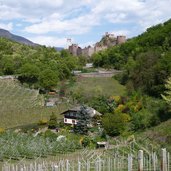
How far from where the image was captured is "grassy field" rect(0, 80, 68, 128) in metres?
37.9

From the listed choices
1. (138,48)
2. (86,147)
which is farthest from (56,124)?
(138,48)

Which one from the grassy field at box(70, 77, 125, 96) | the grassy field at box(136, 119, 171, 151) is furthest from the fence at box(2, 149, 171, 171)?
the grassy field at box(70, 77, 125, 96)

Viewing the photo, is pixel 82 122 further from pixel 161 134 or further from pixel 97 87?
pixel 97 87

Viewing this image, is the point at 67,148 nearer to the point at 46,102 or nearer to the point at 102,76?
the point at 46,102

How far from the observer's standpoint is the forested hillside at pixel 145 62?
3878 cm

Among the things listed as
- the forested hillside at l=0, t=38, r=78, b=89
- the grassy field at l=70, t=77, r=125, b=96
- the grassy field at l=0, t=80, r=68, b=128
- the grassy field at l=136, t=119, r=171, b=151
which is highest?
the forested hillside at l=0, t=38, r=78, b=89

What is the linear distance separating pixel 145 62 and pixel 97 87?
7169 millimetres

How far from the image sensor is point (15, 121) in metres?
37.7

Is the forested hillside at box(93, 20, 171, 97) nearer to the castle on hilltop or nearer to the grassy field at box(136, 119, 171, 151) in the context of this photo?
the grassy field at box(136, 119, 171, 151)

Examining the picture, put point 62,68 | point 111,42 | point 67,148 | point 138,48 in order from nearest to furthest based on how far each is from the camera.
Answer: point 67,148, point 62,68, point 138,48, point 111,42

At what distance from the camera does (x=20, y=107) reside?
42.1 meters

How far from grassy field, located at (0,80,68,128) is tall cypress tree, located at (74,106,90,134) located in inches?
242

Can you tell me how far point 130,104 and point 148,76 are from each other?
5768mm

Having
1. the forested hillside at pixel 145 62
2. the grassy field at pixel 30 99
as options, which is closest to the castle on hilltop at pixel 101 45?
the forested hillside at pixel 145 62
